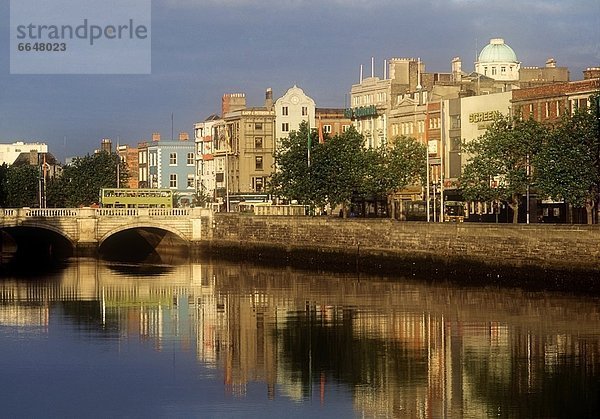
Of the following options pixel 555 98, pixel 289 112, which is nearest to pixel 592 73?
pixel 555 98

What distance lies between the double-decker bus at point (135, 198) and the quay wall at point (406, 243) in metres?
15.0

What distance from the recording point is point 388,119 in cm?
13462

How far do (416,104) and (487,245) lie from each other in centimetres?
5392

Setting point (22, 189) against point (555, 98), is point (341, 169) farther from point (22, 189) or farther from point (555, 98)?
point (22, 189)

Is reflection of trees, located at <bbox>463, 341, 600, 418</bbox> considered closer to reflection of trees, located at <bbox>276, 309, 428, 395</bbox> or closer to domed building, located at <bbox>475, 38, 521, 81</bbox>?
reflection of trees, located at <bbox>276, 309, 428, 395</bbox>

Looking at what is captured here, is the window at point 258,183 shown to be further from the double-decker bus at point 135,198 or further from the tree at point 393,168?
the tree at point 393,168

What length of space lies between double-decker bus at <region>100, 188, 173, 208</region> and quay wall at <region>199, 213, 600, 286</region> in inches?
589

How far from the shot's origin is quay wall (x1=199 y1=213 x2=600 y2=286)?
6831cm

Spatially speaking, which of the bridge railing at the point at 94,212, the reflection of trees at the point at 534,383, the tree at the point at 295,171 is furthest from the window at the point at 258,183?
the reflection of trees at the point at 534,383

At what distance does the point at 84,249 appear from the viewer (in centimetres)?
10975

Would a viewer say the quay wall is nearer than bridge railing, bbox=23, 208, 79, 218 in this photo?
Yes

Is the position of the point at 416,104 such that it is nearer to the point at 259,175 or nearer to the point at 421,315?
the point at 259,175

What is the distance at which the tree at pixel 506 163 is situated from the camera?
3541 inches

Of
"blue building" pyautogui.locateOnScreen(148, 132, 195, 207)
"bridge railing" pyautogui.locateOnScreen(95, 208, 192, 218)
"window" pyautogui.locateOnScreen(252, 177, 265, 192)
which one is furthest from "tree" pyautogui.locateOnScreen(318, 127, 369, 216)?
"blue building" pyautogui.locateOnScreen(148, 132, 195, 207)
